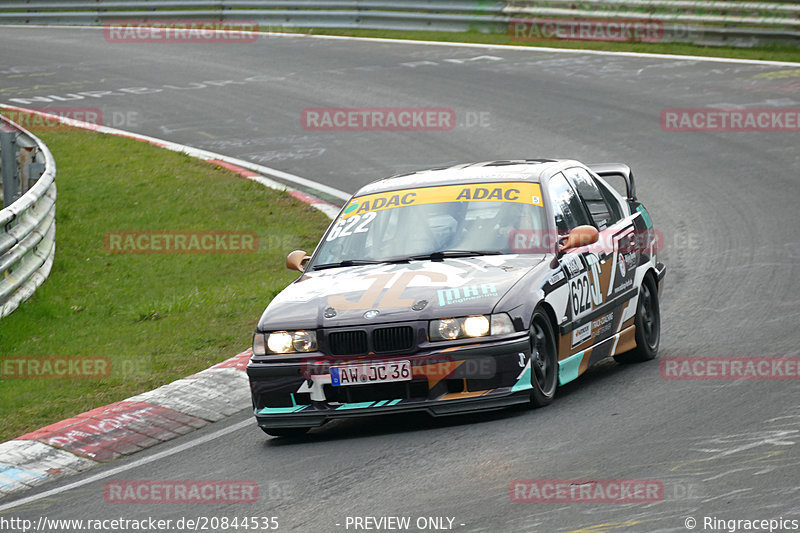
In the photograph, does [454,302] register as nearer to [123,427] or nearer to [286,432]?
[286,432]

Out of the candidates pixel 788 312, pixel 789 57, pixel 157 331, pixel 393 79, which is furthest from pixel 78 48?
pixel 788 312

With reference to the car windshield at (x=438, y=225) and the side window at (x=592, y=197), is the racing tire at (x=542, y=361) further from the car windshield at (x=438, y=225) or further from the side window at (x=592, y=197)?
the side window at (x=592, y=197)

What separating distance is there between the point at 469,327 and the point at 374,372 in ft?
1.99

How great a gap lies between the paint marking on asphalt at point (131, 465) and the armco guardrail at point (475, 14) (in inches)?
676

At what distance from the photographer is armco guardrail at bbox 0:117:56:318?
1121 cm

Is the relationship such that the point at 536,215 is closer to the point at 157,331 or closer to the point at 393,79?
the point at 157,331

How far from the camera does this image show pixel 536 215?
8.48 meters

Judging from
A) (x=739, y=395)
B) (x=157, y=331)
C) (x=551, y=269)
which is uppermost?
(x=551, y=269)

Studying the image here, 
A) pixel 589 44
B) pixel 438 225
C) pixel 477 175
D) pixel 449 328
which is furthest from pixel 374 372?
pixel 589 44

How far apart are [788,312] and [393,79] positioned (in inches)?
526

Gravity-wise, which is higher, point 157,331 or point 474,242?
point 474,242

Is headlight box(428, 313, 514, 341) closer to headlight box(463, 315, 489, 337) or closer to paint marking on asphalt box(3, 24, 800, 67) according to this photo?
headlight box(463, 315, 489, 337)

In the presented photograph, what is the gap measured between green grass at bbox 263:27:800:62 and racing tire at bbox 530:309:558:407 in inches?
613

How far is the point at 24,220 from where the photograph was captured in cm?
1187
